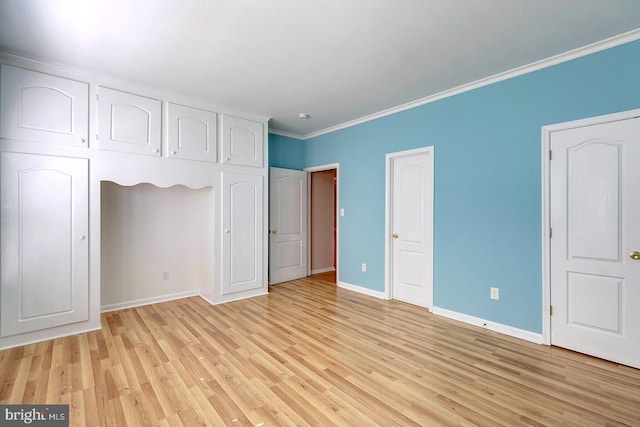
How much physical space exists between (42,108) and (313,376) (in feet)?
11.7

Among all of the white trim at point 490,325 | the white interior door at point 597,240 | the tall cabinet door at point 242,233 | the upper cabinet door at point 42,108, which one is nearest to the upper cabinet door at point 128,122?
the upper cabinet door at point 42,108

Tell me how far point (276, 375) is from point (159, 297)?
2680 millimetres

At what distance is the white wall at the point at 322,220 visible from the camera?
5.92 metres

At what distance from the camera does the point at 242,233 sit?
4.26 metres

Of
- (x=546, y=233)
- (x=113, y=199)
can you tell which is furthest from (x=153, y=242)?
(x=546, y=233)

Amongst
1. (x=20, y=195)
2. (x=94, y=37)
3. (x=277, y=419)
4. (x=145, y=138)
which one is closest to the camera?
(x=277, y=419)

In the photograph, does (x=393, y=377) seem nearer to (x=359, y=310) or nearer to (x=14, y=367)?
(x=359, y=310)

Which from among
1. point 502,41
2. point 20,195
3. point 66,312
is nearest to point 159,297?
point 66,312

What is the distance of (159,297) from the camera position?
4129 mm

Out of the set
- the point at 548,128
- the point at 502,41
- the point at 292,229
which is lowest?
the point at 292,229

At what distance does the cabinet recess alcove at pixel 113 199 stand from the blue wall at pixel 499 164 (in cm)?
220

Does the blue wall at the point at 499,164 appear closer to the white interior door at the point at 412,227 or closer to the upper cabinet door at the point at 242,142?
the white interior door at the point at 412,227

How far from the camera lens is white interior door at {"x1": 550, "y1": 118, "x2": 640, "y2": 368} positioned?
7.88 feet

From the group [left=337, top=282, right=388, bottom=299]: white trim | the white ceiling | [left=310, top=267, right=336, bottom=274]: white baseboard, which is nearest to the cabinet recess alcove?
the white ceiling
